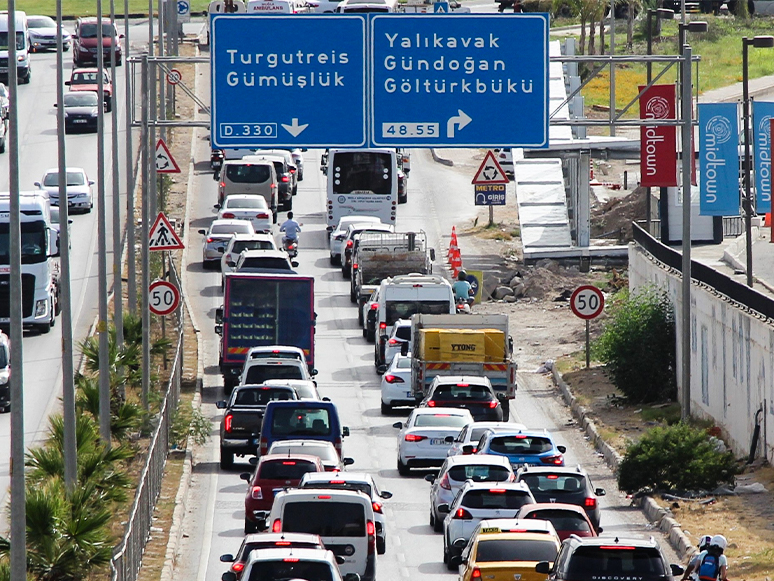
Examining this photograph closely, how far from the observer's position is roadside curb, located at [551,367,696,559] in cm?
2432

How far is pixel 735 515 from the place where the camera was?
26484 millimetres

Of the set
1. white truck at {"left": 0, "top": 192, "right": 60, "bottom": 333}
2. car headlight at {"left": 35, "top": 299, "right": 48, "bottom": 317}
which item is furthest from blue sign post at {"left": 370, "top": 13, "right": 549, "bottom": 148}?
car headlight at {"left": 35, "top": 299, "right": 48, "bottom": 317}

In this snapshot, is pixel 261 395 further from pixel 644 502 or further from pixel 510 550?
pixel 510 550

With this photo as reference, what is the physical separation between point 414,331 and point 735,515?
12.1 meters

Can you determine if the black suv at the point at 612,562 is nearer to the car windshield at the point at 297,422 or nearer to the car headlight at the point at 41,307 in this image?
the car windshield at the point at 297,422

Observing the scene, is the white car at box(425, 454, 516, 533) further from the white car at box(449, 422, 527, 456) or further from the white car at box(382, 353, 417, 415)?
the white car at box(382, 353, 417, 415)

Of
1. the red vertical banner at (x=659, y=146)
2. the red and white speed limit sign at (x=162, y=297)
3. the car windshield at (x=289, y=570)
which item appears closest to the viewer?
the car windshield at (x=289, y=570)

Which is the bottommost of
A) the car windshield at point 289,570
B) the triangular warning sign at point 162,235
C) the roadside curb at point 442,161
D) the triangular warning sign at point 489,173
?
the car windshield at point 289,570

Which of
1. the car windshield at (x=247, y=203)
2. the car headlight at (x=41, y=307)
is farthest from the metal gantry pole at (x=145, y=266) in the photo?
the car windshield at (x=247, y=203)

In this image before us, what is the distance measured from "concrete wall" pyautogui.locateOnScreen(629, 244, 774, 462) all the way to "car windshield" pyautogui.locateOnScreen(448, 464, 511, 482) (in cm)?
709

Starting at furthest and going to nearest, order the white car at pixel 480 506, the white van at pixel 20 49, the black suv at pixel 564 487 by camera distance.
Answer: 1. the white van at pixel 20 49
2. the black suv at pixel 564 487
3. the white car at pixel 480 506

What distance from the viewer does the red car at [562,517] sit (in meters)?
21.5

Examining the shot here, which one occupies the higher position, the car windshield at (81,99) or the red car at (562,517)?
the car windshield at (81,99)

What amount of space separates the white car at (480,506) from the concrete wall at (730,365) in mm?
8572
